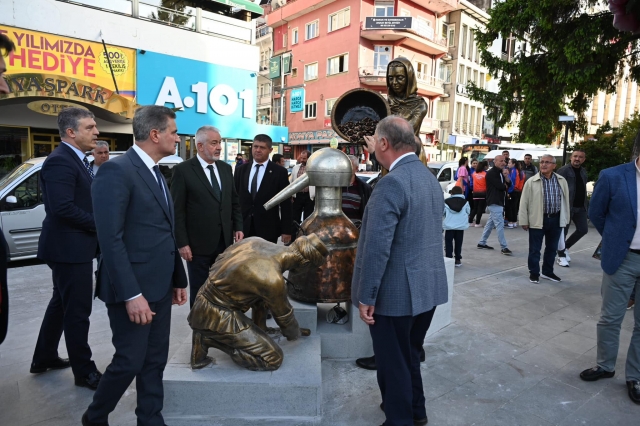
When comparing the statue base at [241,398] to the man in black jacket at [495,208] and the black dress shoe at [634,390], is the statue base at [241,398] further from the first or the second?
the man in black jacket at [495,208]

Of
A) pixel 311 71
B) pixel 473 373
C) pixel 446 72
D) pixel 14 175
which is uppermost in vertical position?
pixel 446 72

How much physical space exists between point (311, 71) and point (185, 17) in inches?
709

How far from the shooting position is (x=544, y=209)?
248 inches

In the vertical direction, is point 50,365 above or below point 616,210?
below

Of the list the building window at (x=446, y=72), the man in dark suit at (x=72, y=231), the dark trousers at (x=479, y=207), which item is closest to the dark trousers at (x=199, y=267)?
the man in dark suit at (x=72, y=231)

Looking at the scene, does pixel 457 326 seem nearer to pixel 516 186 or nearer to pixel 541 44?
pixel 516 186

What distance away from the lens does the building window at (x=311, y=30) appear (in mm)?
33312

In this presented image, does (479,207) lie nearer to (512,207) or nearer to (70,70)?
(512,207)

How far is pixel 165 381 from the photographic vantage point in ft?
8.75

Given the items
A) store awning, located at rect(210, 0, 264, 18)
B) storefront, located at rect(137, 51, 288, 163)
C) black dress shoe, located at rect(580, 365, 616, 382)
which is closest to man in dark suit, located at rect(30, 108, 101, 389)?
black dress shoe, located at rect(580, 365, 616, 382)

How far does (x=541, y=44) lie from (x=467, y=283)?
9994mm

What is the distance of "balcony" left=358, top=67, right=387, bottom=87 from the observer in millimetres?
29594

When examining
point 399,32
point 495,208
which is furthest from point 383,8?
point 495,208

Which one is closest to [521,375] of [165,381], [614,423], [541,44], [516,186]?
[614,423]
